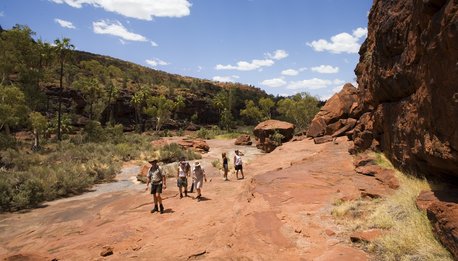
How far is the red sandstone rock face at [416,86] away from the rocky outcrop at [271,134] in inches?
812

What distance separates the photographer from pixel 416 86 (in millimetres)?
8922

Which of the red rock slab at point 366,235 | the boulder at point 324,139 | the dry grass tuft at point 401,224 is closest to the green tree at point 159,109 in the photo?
the boulder at point 324,139

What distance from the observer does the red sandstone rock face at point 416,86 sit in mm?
6156

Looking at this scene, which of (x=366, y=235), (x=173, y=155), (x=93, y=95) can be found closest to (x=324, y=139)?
(x=173, y=155)

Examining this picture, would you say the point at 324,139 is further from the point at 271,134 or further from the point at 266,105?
the point at 266,105

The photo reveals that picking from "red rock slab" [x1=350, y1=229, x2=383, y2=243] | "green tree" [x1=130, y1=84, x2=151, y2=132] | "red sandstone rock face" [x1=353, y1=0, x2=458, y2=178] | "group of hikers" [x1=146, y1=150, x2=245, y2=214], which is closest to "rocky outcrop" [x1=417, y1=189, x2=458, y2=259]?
"red sandstone rock face" [x1=353, y1=0, x2=458, y2=178]

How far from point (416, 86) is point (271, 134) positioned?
2843 cm

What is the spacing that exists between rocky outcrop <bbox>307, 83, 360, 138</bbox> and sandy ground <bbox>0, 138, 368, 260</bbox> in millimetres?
9088

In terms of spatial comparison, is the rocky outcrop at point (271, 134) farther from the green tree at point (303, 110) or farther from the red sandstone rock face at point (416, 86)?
the green tree at point (303, 110)

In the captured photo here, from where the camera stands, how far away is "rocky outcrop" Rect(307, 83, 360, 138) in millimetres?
25228

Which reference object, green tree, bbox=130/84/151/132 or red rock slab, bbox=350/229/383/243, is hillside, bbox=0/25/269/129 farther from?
red rock slab, bbox=350/229/383/243

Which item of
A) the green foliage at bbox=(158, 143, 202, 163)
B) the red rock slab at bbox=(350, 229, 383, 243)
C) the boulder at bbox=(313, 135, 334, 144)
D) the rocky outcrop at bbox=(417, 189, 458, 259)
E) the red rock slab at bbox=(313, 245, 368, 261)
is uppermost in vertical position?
the boulder at bbox=(313, 135, 334, 144)

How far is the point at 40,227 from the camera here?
13.0 metres

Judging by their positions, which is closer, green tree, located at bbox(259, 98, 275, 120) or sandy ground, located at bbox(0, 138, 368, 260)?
sandy ground, located at bbox(0, 138, 368, 260)
